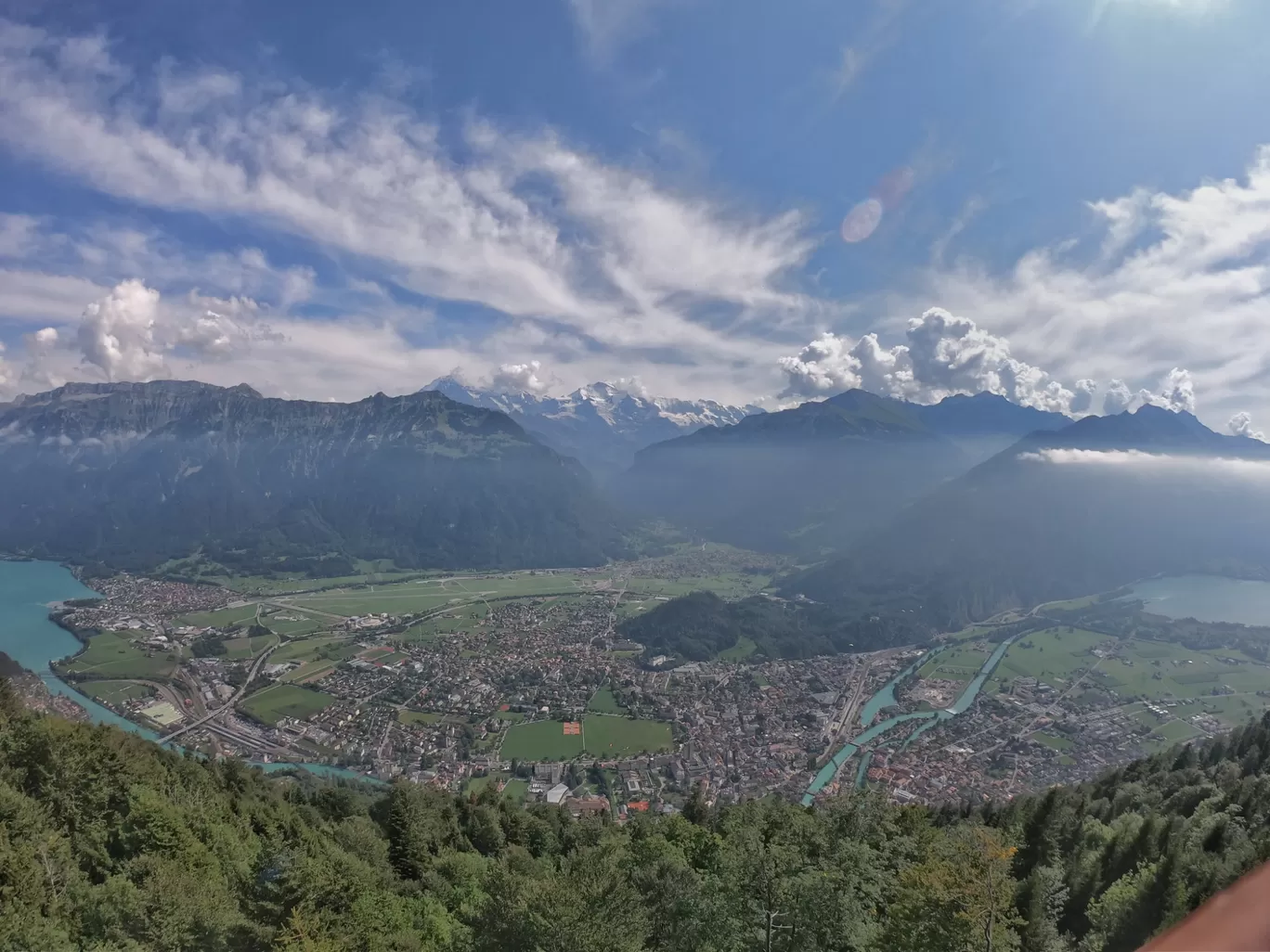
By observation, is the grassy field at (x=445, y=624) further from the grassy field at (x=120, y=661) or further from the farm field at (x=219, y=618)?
the grassy field at (x=120, y=661)

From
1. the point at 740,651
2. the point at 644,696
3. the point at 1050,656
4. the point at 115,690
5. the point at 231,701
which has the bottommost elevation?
the point at 231,701

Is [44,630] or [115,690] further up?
[115,690]

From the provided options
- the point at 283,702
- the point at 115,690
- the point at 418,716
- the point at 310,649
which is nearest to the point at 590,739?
the point at 418,716

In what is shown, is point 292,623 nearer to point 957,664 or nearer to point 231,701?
point 231,701

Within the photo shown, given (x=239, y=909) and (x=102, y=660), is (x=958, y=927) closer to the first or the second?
(x=239, y=909)

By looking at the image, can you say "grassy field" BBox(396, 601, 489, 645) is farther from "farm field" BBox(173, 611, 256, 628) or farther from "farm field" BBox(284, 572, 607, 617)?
"farm field" BBox(173, 611, 256, 628)

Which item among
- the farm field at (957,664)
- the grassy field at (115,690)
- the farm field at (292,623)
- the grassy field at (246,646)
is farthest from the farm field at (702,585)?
the grassy field at (115,690)
